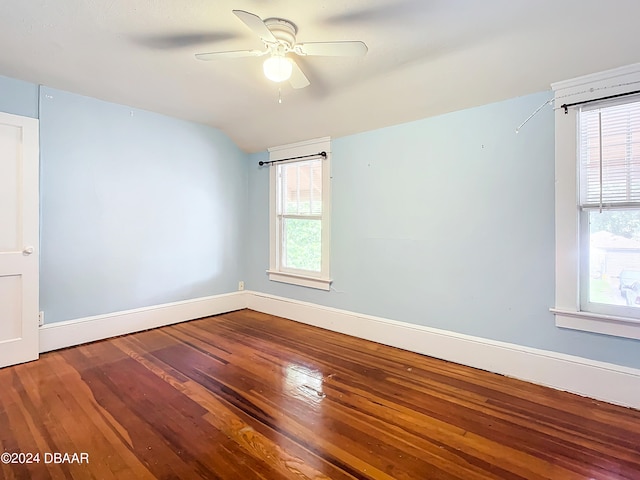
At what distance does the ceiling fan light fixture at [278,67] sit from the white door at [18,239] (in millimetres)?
2374

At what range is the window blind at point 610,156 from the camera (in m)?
2.26

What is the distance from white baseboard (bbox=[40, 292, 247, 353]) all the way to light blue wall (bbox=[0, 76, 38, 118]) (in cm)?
196

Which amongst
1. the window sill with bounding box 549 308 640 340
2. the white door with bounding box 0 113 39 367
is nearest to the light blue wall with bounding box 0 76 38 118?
the white door with bounding box 0 113 39 367

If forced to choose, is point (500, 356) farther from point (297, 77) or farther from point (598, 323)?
point (297, 77)

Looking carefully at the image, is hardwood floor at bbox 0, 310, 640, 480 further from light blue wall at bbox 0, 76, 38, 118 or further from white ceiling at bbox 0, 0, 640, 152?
white ceiling at bbox 0, 0, 640, 152

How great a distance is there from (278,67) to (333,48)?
363 mm

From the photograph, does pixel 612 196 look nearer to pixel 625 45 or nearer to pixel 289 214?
pixel 625 45

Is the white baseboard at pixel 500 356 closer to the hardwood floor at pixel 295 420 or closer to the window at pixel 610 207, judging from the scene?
the hardwood floor at pixel 295 420

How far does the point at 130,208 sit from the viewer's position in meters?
3.72

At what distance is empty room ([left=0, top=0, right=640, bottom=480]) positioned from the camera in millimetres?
1918

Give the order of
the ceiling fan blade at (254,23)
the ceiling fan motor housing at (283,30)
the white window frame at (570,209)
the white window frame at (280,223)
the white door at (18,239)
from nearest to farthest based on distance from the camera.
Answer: the ceiling fan blade at (254,23) → the ceiling fan motor housing at (283,30) → the white window frame at (570,209) → the white door at (18,239) → the white window frame at (280,223)

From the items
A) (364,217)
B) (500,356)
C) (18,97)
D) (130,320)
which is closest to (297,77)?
(364,217)

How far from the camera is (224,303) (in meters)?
4.65

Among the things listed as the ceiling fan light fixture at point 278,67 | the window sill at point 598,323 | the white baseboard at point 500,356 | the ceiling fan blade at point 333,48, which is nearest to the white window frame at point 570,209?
the window sill at point 598,323
